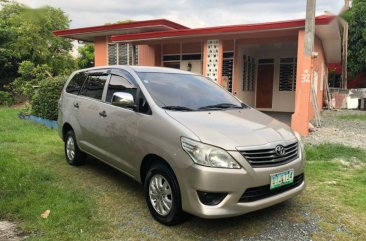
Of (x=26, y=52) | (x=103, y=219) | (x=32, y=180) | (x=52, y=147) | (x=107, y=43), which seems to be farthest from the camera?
(x=26, y=52)

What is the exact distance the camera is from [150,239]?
3.65m

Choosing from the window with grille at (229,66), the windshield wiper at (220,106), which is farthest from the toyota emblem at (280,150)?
the window with grille at (229,66)

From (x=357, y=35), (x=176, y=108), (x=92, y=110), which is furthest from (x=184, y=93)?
(x=357, y=35)

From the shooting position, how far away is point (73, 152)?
625cm

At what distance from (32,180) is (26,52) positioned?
63.1 feet

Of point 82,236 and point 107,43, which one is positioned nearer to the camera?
point 82,236

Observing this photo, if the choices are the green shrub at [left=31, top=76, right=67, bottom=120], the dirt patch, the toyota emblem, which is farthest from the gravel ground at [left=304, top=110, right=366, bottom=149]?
the green shrub at [left=31, top=76, right=67, bottom=120]

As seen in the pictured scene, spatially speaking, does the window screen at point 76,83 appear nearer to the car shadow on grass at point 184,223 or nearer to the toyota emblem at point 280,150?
the car shadow on grass at point 184,223

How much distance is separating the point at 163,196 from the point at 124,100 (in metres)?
1.32

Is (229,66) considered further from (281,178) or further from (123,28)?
(281,178)

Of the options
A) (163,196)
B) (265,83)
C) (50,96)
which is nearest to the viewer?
(163,196)

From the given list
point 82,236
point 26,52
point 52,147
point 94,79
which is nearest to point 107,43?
point 26,52

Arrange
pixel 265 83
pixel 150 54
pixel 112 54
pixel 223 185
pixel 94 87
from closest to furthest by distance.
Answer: pixel 223 185
pixel 94 87
pixel 150 54
pixel 265 83
pixel 112 54

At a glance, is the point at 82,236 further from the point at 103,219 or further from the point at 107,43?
the point at 107,43
